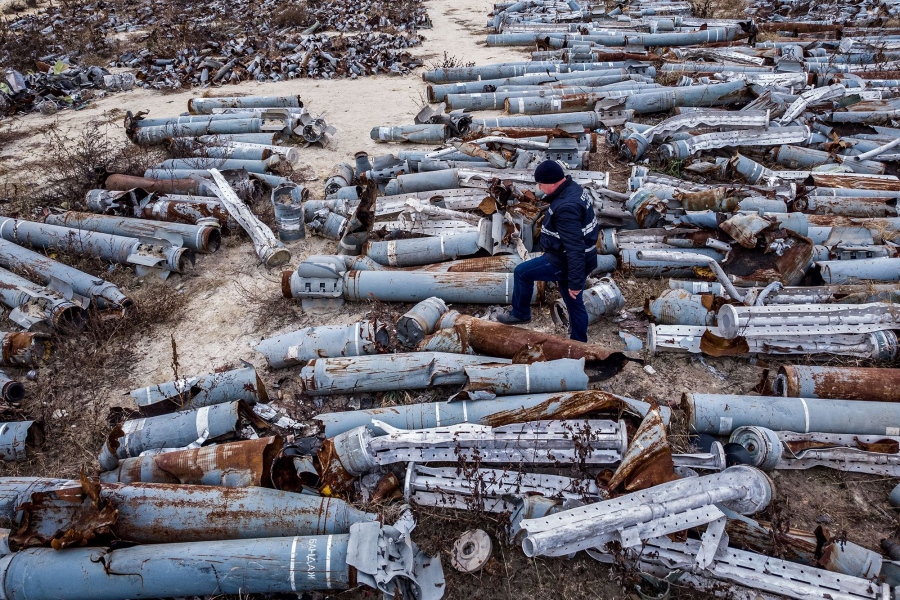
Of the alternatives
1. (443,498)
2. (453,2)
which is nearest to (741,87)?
(443,498)

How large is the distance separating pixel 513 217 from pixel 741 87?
5.88 meters

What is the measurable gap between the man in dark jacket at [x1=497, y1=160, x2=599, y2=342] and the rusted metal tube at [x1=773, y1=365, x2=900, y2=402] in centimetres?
167

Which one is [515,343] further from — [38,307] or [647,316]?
[38,307]

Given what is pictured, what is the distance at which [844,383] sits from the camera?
432 cm

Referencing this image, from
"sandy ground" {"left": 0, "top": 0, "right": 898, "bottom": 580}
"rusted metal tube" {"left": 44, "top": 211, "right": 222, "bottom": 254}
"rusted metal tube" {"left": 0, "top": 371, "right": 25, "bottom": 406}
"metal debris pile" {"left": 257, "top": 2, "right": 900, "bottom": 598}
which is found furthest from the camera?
"rusted metal tube" {"left": 44, "top": 211, "right": 222, "bottom": 254}

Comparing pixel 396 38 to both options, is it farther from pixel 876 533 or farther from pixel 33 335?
pixel 876 533

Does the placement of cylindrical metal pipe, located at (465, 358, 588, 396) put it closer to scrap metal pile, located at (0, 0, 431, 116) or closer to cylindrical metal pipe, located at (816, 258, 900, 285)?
cylindrical metal pipe, located at (816, 258, 900, 285)

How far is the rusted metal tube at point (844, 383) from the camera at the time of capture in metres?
4.27

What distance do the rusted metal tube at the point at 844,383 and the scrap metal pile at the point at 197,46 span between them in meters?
11.6

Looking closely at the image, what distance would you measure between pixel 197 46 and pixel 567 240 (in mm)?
14665

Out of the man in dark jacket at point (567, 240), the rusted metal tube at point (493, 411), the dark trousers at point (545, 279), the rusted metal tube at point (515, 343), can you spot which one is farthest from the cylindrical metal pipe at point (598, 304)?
the rusted metal tube at point (493, 411)

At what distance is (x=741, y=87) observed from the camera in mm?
9523

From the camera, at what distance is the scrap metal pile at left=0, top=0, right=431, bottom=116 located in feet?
44.2

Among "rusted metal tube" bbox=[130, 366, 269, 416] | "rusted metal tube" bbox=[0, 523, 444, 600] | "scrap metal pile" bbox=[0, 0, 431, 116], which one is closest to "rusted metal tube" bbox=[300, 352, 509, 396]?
"rusted metal tube" bbox=[130, 366, 269, 416]
